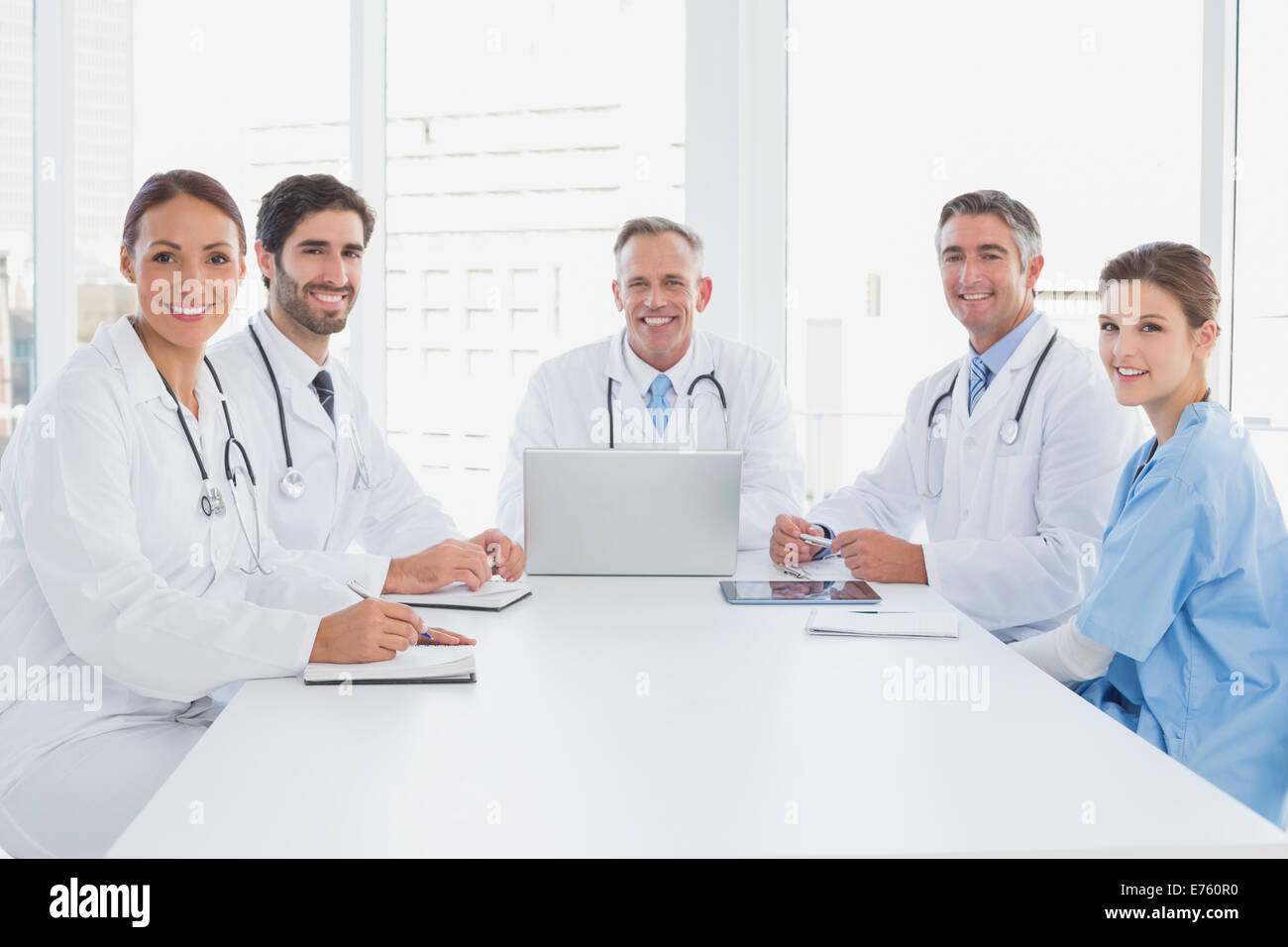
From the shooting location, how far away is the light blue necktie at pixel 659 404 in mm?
2854

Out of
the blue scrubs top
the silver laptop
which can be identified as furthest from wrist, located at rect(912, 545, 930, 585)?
the blue scrubs top

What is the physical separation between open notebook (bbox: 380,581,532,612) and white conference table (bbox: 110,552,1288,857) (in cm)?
29

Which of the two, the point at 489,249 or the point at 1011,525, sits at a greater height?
the point at 489,249

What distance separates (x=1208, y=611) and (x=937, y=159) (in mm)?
2153

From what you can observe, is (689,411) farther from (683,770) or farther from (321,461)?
(683,770)

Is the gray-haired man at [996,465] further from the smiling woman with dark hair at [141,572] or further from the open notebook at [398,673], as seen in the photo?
the smiling woman with dark hair at [141,572]

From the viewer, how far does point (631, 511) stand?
2102 mm

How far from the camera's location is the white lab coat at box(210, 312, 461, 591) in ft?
7.68

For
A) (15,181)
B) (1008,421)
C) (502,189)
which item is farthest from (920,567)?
(15,181)

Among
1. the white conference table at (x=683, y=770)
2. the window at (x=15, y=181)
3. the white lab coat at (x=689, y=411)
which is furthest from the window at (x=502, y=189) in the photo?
the white conference table at (x=683, y=770)
